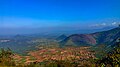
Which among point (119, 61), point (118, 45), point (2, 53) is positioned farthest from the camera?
point (2, 53)

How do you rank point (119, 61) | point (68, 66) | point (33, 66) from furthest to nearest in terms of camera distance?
1. point (33, 66)
2. point (68, 66)
3. point (119, 61)

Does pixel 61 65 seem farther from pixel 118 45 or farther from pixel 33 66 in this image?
pixel 118 45

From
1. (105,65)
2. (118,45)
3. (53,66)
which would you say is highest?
(118,45)

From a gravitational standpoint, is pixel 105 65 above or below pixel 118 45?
below

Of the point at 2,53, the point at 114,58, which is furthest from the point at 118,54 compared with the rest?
the point at 2,53

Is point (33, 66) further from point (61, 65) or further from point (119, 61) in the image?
point (119, 61)

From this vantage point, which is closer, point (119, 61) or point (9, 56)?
point (119, 61)

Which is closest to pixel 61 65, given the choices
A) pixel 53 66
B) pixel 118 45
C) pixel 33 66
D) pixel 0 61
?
pixel 53 66

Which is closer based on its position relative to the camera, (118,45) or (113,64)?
(113,64)

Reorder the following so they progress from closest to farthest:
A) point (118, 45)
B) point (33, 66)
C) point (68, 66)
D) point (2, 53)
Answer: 1. point (118, 45)
2. point (68, 66)
3. point (33, 66)
4. point (2, 53)
